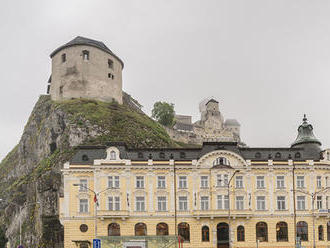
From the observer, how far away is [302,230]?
205 feet

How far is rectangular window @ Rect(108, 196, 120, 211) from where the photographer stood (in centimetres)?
6075

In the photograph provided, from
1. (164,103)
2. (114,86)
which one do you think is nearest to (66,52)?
(114,86)

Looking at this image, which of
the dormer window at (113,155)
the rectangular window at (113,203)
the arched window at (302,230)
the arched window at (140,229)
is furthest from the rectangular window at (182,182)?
the arched window at (302,230)

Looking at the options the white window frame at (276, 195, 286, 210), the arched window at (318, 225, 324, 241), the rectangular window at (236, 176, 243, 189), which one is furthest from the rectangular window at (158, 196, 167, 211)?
the arched window at (318, 225, 324, 241)

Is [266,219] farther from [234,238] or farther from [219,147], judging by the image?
[219,147]

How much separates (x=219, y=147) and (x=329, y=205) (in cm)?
1996

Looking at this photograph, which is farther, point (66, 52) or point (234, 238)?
point (66, 52)

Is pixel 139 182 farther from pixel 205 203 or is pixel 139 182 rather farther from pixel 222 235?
pixel 222 235

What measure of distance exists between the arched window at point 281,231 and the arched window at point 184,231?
45.8ft

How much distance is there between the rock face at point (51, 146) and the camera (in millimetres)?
78688

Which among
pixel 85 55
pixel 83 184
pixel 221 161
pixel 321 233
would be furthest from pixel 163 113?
pixel 321 233

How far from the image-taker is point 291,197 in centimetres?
6325

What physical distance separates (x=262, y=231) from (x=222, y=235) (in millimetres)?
6357

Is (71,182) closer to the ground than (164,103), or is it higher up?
closer to the ground
